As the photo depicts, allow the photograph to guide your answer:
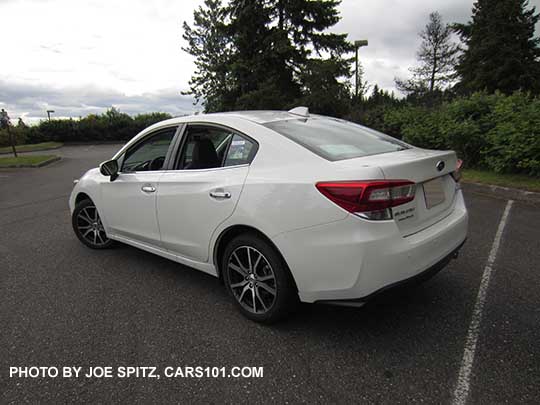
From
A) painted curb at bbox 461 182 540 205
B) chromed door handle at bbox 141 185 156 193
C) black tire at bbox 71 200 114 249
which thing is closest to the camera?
chromed door handle at bbox 141 185 156 193

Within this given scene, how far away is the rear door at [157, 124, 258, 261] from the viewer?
259cm

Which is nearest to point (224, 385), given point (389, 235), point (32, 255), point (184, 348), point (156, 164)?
point (184, 348)

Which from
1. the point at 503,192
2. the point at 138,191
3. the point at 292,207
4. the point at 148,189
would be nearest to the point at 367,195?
the point at 292,207

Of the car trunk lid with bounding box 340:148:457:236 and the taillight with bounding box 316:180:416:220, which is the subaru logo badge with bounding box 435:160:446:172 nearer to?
the car trunk lid with bounding box 340:148:457:236

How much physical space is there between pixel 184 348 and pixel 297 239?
1094 mm

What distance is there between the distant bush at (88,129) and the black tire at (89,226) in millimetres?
28844

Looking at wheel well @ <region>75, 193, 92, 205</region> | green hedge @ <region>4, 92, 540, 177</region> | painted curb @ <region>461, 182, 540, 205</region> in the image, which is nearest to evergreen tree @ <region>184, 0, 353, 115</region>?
green hedge @ <region>4, 92, 540, 177</region>

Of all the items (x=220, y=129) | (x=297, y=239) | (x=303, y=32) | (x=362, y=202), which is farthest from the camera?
(x=303, y=32)

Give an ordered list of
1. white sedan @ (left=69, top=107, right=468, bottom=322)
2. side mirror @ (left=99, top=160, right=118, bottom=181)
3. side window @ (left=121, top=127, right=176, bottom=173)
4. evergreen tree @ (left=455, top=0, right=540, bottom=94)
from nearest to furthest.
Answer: white sedan @ (left=69, top=107, right=468, bottom=322)
side window @ (left=121, top=127, right=176, bottom=173)
side mirror @ (left=99, top=160, right=118, bottom=181)
evergreen tree @ (left=455, top=0, right=540, bottom=94)

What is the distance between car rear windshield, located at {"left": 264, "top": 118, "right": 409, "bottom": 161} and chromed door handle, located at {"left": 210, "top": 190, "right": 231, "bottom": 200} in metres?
0.60

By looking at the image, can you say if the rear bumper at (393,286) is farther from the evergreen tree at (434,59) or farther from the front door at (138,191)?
the evergreen tree at (434,59)

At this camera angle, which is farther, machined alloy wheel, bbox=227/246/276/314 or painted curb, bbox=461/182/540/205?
painted curb, bbox=461/182/540/205

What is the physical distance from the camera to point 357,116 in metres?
15.0

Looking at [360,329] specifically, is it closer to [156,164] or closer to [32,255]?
[156,164]
